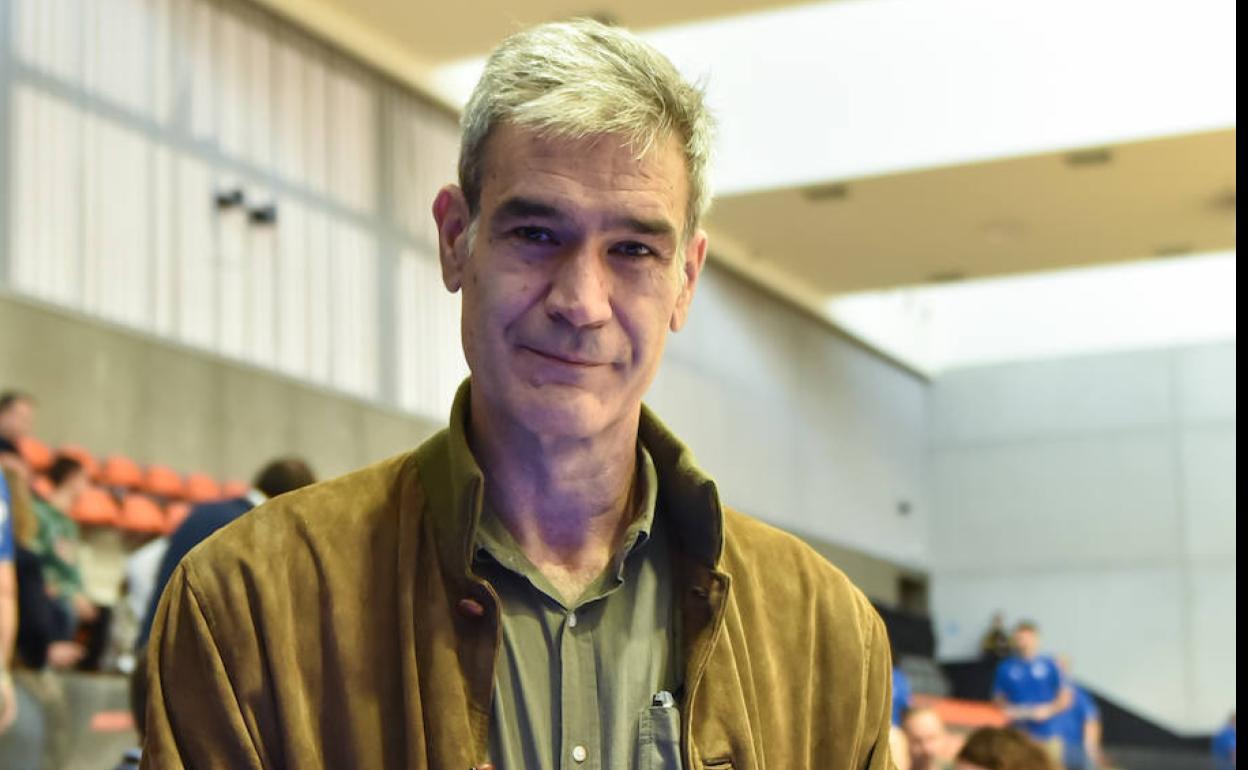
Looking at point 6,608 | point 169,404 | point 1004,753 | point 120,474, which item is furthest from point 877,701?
point 169,404

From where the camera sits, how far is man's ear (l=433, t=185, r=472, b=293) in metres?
1.80

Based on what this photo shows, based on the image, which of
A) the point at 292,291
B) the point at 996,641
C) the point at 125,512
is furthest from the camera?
the point at 996,641

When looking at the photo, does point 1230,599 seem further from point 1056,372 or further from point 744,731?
point 744,731

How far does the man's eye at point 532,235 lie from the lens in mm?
1715

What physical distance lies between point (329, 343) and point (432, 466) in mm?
12740

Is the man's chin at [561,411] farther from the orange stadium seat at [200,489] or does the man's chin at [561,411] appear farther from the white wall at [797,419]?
the white wall at [797,419]

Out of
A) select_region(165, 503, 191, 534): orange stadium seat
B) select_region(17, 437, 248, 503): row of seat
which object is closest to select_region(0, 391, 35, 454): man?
select_region(17, 437, 248, 503): row of seat

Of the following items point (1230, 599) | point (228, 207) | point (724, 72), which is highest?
point (724, 72)

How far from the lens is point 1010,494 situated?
85.7 ft

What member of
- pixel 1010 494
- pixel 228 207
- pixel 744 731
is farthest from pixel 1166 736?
pixel 744 731

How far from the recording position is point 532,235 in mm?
1718

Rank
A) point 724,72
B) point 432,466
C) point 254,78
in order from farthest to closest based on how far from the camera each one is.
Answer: point 724,72
point 254,78
point 432,466

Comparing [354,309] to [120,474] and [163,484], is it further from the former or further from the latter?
[120,474]

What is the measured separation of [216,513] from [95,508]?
263 inches
